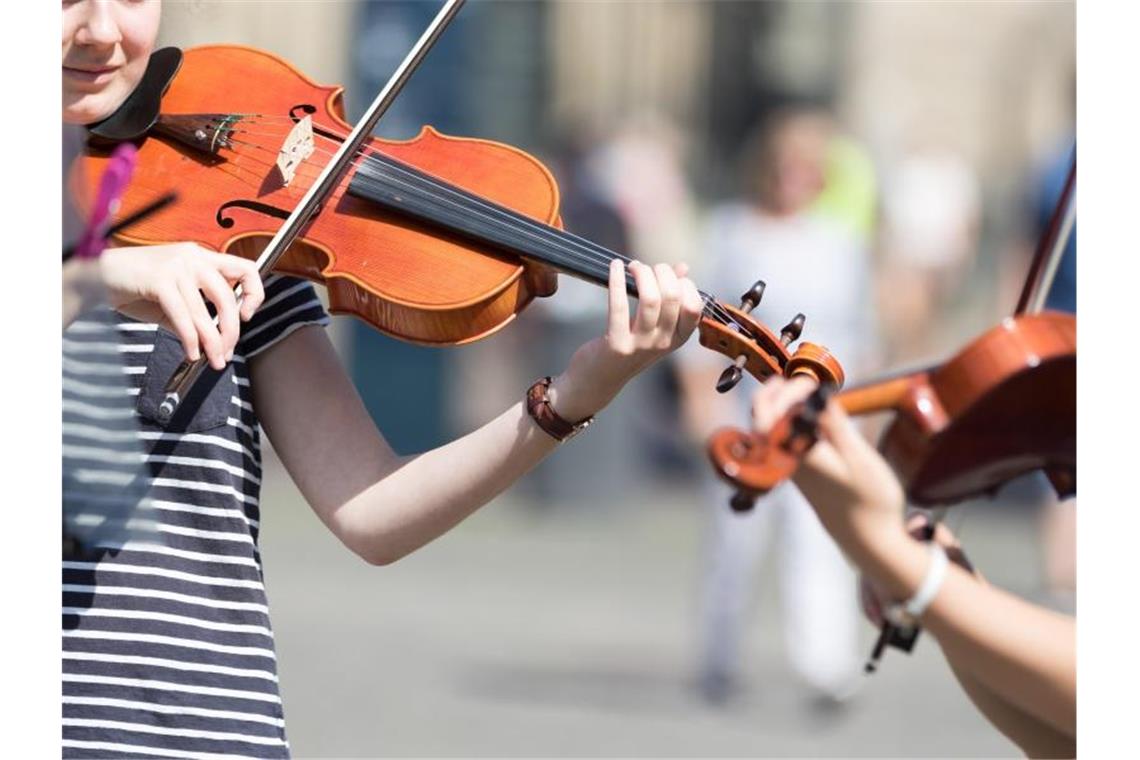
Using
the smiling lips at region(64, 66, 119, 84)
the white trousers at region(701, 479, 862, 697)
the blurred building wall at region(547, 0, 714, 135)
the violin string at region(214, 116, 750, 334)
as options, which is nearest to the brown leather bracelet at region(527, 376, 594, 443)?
the violin string at region(214, 116, 750, 334)

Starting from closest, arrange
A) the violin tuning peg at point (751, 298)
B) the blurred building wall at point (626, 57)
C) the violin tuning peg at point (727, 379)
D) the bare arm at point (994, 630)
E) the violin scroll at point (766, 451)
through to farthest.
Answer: the violin scroll at point (766, 451), the bare arm at point (994, 630), the violin tuning peg at point (727, 379), the violin tuning peg at point (751, 298), the blurred building wall at point (626, 57)

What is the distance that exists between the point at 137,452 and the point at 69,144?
27 centimetres

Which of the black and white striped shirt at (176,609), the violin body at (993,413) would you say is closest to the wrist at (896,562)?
the violin body at (993,413)

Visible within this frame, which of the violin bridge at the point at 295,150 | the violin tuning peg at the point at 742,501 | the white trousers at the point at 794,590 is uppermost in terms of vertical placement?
the white trousers at the point at 794,590

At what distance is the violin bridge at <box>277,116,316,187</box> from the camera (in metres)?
1.99

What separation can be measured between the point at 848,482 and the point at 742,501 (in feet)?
0.29

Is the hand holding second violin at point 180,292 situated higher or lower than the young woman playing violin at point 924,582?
higher

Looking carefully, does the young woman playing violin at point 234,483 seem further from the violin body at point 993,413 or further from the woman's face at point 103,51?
the violin body at point 993,413

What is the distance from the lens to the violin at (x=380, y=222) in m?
1.94

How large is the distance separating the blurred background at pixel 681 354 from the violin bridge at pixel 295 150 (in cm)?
16

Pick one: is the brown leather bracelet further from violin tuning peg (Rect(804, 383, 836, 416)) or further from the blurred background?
the blurred background

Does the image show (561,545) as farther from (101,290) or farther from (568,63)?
(101,290)

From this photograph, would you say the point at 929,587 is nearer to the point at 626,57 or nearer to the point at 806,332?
the point at 806,332

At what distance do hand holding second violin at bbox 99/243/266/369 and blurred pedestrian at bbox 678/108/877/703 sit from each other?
3.85m
